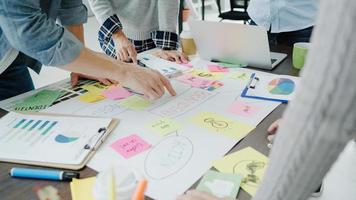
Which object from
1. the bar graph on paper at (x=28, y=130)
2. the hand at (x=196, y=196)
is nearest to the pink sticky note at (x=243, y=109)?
the hand at (x=196, y=196)

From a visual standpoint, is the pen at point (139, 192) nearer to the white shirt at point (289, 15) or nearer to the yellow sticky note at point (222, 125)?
the yellow sticky note at point (222, 125)

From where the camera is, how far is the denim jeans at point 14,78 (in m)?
1.08

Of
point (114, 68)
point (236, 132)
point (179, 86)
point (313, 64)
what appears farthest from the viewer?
point (179, 86)

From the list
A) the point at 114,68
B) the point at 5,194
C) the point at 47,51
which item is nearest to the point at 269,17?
the point at 114,68

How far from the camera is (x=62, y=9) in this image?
3.97 ft

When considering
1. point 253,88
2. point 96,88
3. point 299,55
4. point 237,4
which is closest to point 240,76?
point 253,88

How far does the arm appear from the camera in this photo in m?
0.26

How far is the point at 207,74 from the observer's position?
1.13m

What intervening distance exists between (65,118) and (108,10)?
0.76 metres

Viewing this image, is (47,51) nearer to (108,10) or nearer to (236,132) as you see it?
(236,132)

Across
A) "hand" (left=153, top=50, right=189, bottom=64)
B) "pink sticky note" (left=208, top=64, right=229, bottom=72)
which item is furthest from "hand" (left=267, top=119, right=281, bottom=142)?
"hand" (left=153, top=50, right=189, bottom=64)

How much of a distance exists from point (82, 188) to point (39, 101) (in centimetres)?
46

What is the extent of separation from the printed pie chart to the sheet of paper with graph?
8 cm

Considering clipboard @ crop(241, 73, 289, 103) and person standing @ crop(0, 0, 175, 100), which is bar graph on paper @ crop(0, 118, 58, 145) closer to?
person standing @ crop(0, 0, 175, 100)
